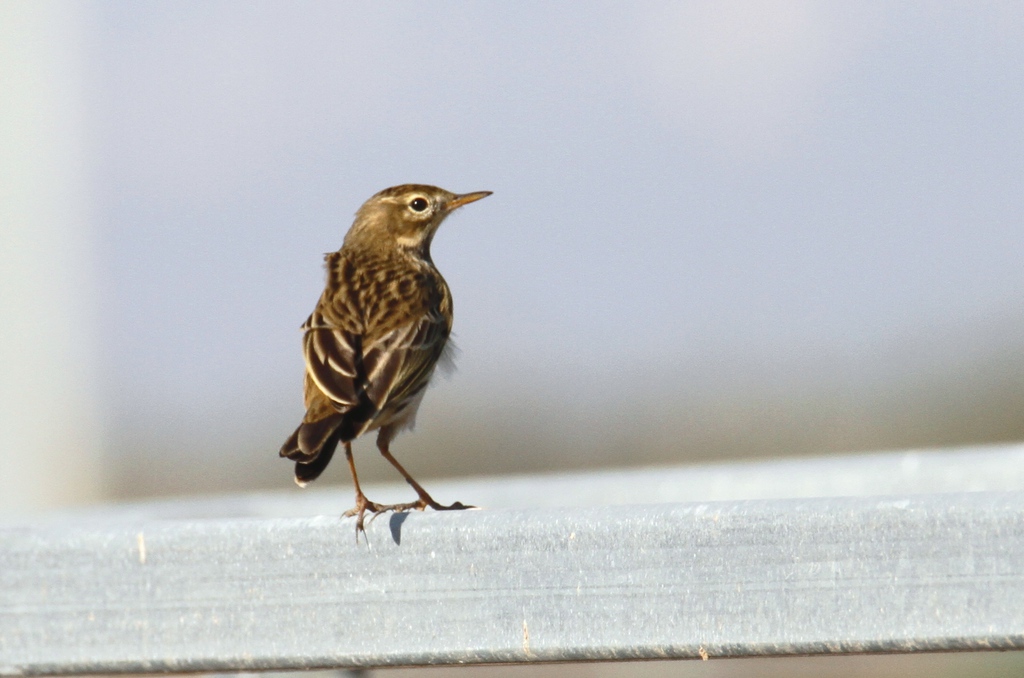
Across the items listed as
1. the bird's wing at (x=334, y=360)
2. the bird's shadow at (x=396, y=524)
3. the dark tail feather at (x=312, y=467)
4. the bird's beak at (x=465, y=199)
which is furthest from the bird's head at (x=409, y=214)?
the bird's shadow at (x=396, y=524)

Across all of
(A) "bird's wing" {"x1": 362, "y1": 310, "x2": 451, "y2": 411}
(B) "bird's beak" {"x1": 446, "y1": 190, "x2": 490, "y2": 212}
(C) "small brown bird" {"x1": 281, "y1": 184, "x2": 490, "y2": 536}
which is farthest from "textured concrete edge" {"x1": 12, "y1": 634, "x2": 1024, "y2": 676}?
(B) "bird's beak" {"x1": 446, "y1": 190, "x2": 490, "y2": 212}

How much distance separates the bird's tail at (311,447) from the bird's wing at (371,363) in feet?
0.60

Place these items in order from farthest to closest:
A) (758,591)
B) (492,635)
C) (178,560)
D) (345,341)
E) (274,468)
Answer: (274,468), (345,341), (178,560), (492,635), (758,591)

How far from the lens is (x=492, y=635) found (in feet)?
7.43

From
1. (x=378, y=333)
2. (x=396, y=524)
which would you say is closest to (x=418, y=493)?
(x=378, y=333)

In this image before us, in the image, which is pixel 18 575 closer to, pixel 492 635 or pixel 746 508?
pixel 492 635

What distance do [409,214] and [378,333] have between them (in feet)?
5.61

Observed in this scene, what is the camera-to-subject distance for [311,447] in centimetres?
354

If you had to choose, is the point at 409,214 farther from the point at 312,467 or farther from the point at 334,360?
the point at 312,467

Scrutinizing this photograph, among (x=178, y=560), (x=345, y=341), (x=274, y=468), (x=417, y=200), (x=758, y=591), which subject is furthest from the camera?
(x=274, y=468)

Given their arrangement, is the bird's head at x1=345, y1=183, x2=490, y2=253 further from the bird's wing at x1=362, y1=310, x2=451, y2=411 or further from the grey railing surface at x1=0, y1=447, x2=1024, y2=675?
the grey railing surface at x1=0, y1=447, x2=1024, y2=675

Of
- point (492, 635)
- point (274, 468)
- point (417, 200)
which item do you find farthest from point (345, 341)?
point (274, 468)

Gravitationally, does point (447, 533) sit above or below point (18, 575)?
above

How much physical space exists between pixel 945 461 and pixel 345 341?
6.39 feet
